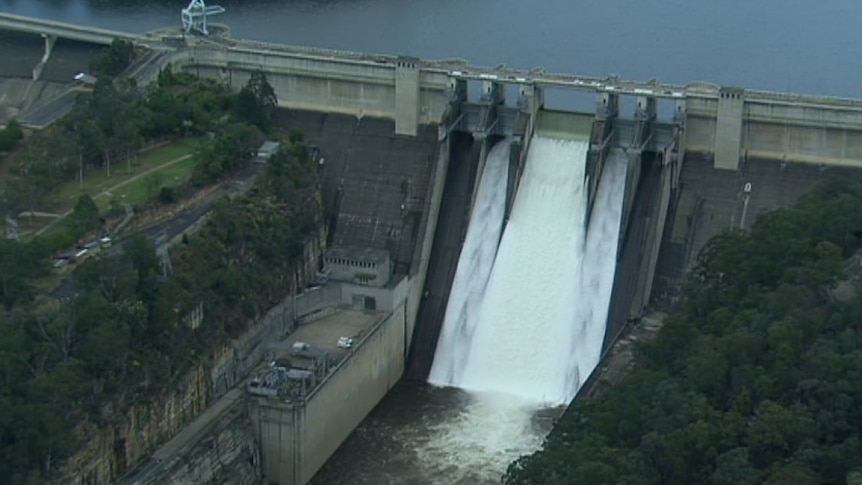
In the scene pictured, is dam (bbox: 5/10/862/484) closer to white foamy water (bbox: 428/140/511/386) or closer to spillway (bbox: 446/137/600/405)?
white foamy water (bbox: 428/140/511/386)

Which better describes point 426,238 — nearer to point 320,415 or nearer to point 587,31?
point 320,415

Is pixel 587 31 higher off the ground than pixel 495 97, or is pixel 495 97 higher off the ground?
pixel 587 31

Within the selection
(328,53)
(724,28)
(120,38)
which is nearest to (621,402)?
(328,53)

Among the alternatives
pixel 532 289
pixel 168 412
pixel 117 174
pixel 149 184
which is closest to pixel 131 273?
pixel 168 412

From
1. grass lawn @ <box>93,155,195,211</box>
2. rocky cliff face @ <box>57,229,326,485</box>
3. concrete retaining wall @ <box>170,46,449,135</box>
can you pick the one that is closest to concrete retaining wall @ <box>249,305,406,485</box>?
rocky cliff face @ <box>57,229,326,485</box>

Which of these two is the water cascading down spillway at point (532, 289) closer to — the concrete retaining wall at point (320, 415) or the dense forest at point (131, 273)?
the concrete retaining wall at point (320, 415)

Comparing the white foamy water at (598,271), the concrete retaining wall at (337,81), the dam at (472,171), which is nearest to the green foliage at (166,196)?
the dam at (472,171)
